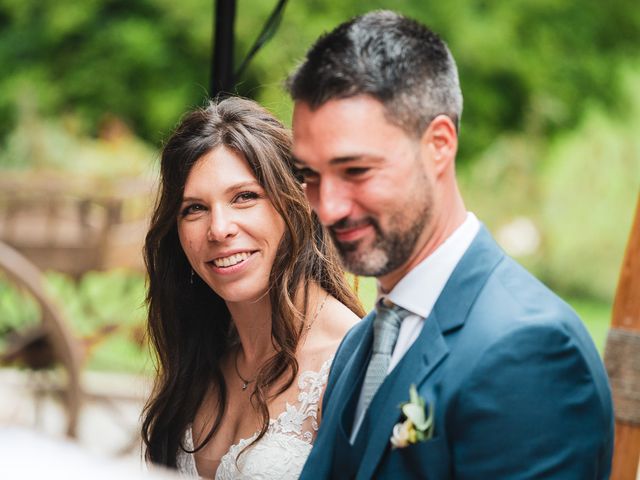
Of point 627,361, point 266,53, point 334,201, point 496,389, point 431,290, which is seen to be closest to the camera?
point 496,389

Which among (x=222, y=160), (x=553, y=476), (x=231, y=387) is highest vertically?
(x=222, y=160)

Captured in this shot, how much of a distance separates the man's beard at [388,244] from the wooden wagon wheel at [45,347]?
15.6ft

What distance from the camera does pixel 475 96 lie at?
11836 millimetres

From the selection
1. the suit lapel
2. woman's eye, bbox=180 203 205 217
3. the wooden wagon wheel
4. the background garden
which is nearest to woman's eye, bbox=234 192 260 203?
woman's eye, bbox=180 203 205 217

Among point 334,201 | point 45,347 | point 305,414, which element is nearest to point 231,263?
point 305,414

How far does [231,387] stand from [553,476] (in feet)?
5.60

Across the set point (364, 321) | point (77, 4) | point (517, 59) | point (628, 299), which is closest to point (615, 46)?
point (517, 59)

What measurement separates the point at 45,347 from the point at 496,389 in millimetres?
5314

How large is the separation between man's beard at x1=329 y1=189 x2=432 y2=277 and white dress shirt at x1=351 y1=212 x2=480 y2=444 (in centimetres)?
9

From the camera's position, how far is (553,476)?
1.75 m

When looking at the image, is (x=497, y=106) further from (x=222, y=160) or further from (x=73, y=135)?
(x=222, y=160)

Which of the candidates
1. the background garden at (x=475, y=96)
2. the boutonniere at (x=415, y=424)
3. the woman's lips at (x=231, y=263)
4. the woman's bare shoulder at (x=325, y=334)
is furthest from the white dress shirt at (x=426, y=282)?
the background garden at (x=475, y=96)

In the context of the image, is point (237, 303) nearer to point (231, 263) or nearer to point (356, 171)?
point (231, 263)

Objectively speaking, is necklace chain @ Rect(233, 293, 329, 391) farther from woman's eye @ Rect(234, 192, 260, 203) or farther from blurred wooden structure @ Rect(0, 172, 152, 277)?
blurred wooden structure @ Rect(0, 172, 152, 277)
